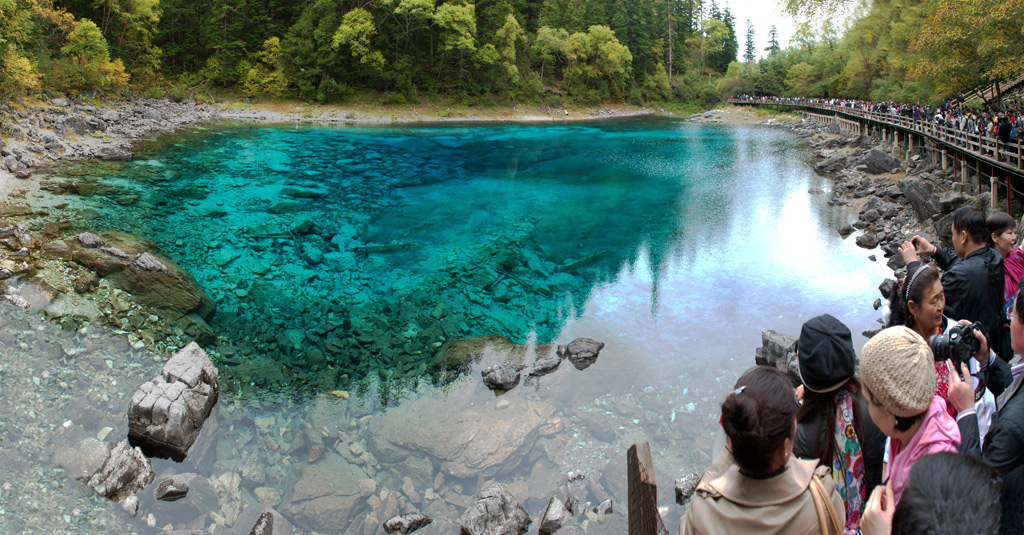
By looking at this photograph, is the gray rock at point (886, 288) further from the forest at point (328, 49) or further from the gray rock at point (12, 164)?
the forest at point (328, 49)

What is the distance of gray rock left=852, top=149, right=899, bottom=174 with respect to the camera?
2189cm

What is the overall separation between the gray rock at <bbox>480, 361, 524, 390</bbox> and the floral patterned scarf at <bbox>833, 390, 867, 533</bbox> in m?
5.47

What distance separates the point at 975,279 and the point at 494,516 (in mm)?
4493

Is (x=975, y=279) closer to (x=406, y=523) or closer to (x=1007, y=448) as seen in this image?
(x=1007, y=448)

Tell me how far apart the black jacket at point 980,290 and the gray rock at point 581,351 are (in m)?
4.95

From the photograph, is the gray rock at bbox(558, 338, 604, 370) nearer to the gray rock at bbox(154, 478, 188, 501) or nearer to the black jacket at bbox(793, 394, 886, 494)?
the gray rock at bbox(154, 478, 188, 501)

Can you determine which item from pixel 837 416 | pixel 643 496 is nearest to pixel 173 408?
pixel 643 496

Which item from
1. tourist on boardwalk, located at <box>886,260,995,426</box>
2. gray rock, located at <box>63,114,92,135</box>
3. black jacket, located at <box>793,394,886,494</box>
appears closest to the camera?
black jacket, located at <box>793,394,886,494</box>

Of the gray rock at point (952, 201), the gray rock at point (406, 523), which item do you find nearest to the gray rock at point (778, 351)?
the gray rock at point (406, 523)

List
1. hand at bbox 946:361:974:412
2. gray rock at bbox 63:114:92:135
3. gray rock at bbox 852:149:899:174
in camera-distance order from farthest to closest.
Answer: gray rock at bbox 63:114:92:135, gray rock at bbox 852:149:899:174, hand at bbox 946:361:974:412

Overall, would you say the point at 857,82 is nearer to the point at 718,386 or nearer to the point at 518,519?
the point at 718,386

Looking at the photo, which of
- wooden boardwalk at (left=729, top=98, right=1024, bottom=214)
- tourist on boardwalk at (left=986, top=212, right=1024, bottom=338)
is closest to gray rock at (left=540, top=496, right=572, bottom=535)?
tourist on boardwalk at (left=986, top=212, right=1024, bottom=338)

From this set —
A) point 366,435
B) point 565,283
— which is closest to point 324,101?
point 565,283

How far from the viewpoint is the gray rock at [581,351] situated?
8.38 m
